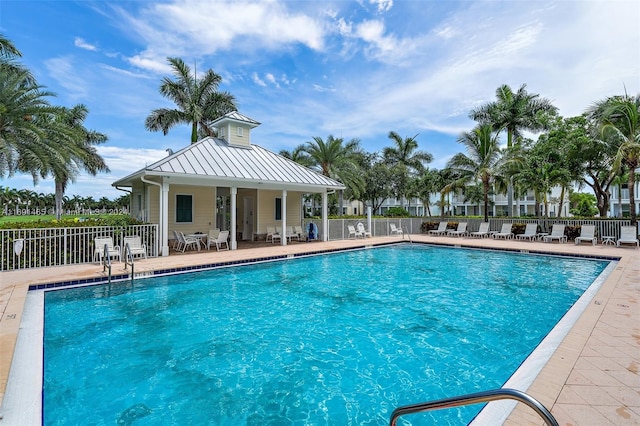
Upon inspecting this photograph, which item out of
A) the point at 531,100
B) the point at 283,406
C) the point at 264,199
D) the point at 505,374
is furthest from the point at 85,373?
the point at 531,100

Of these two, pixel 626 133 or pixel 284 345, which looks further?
pixel 626 133

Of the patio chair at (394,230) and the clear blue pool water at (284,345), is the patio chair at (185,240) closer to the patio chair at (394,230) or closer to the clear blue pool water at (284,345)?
the clear blue pool water at (284,345)

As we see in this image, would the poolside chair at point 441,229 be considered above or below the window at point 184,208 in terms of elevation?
below

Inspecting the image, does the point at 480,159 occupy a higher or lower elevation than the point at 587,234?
higher

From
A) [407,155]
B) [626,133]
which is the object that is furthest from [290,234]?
[407,155]

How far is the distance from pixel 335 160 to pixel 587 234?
17.6 meters

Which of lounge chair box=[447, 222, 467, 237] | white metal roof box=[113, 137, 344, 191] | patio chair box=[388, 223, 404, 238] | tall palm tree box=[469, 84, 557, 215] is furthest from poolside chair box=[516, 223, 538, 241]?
white metal roof box=[113, 137, 344, 191]

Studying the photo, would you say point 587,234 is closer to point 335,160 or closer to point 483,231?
point 483,231

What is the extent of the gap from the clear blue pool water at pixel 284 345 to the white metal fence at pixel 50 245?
2.93m

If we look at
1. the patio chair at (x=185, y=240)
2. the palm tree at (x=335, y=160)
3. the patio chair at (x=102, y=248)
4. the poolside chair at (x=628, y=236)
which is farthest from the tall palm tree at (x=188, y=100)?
the poolside chair at (x=628, y=236)

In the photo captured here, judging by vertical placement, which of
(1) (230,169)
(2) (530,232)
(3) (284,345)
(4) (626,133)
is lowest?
(3) (284,345)

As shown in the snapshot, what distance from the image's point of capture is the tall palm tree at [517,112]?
25766 millimetres

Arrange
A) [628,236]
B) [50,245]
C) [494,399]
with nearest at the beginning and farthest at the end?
[494,399]
[50,245]
[628,236]

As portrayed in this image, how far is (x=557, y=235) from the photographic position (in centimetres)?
1756
